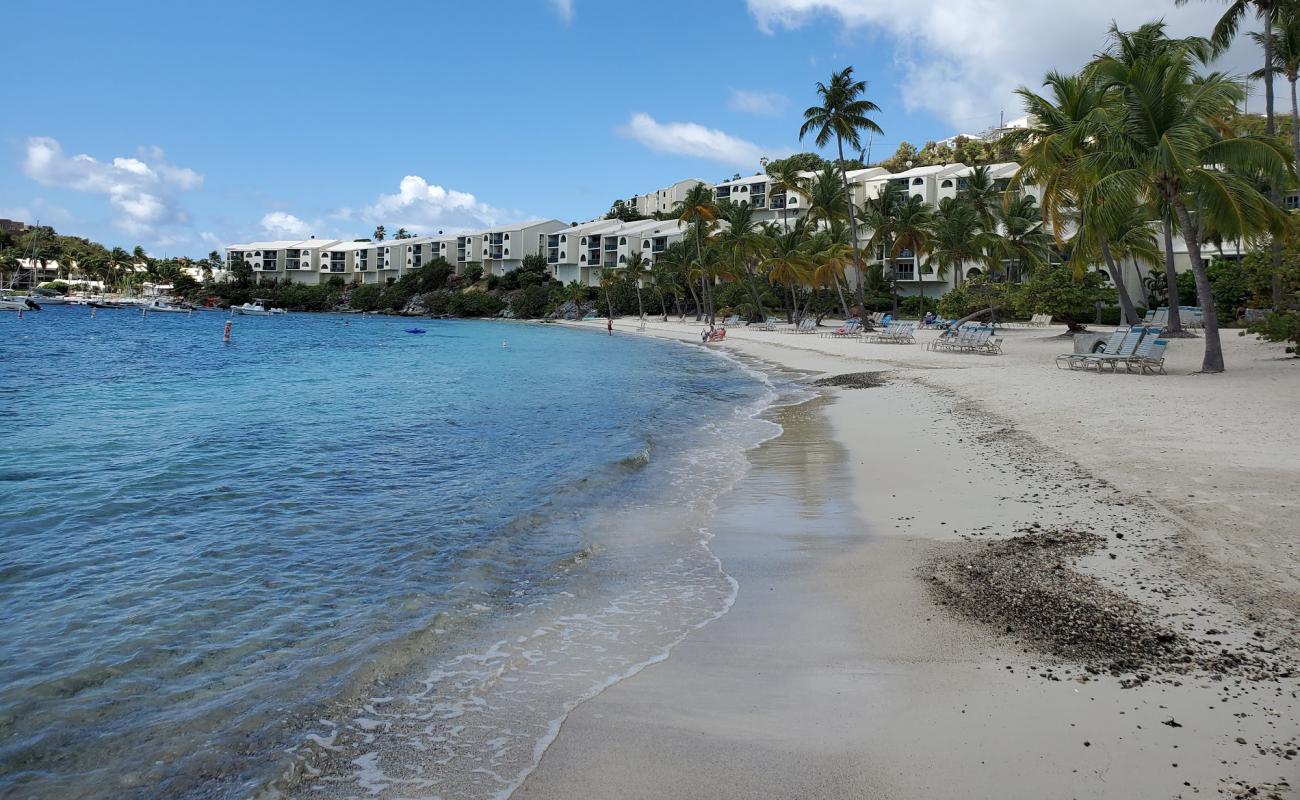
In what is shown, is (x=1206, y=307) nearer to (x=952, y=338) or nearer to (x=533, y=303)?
(x=952, y=338)

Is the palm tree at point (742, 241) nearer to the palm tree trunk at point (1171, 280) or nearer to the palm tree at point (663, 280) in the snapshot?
the palm tree at point (663, 280)

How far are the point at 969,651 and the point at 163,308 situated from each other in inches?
5081

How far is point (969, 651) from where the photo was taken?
4754 millimetres

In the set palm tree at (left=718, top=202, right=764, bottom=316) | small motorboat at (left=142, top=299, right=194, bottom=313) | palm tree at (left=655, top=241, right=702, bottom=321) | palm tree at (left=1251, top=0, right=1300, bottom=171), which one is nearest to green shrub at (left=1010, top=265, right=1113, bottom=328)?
palm tree at (left=1251, top=0, right=1300, bottom=171)

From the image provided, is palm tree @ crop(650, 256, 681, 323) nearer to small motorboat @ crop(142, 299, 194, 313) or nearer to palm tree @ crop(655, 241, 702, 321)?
palm tree @ crop(655, 241, 702, 321)

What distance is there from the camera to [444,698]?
15.5 feet

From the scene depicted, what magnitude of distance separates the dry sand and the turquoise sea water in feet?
1.79

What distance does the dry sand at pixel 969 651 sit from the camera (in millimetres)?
3566

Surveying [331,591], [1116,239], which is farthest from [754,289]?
[331,591]

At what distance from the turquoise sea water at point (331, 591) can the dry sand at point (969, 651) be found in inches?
21.5

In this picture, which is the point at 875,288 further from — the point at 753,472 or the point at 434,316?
the point at 434,316

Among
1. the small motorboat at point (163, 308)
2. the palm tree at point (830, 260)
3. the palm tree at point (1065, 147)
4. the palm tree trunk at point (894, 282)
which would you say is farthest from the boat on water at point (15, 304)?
the palm tree at point (1065, 147)

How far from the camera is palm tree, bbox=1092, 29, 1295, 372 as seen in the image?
17016 millimetres

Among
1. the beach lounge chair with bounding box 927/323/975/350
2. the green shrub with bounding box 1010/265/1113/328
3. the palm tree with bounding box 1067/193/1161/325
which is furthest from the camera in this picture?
the green shrub with bounding box 1010/265/1113/328
